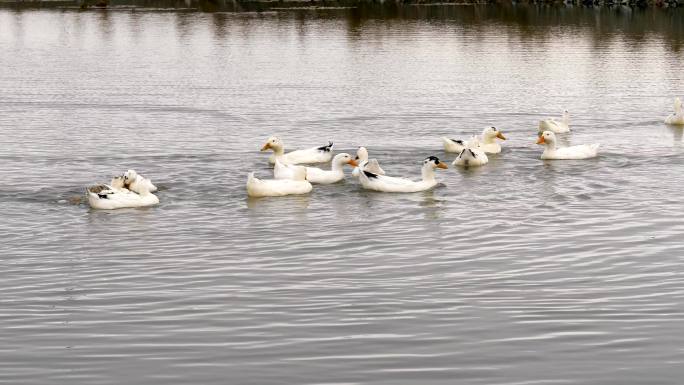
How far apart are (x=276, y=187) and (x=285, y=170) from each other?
1.42m

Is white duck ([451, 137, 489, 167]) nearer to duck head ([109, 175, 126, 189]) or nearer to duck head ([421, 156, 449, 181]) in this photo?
duck head ([421, 156, 449, 181])

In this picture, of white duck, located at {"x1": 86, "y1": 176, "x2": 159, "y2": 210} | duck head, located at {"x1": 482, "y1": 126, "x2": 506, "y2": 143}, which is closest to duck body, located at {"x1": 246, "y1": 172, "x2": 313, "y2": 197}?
white duck, located at {"x1": 86, "y1": 176, "x2": 159, "y2": 210}

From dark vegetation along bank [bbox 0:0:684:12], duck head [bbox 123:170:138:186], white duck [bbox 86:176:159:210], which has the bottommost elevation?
white duck [bbox 86:176:159:210]

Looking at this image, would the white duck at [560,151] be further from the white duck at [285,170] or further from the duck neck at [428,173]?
the white duck at [285,170]

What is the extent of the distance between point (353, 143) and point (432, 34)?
190ft

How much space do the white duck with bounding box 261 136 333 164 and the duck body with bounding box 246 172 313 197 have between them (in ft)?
12.3

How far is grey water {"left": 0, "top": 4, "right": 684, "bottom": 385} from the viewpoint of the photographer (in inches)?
618

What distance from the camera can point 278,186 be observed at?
27.1 metres

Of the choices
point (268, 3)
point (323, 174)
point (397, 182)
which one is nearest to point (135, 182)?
point (323, 174)

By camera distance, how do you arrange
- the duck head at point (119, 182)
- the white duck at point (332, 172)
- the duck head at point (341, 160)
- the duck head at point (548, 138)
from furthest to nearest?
the duck head at point (548, 138) < the duck head at point (341, 160) < the white duck at point (332, 172) < the duck head at point (119, 182)

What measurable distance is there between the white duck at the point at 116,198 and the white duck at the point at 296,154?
5.92 metres

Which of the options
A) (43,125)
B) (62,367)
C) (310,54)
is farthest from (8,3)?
(62,367)

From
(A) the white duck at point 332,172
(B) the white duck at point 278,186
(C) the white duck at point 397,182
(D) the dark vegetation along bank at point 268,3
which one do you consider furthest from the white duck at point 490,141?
(D) the dark vegetation along bank at point 268,3

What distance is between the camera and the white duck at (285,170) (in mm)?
27844
